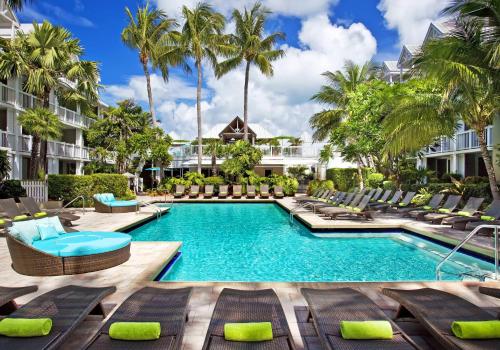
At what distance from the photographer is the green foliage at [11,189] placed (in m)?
13.9

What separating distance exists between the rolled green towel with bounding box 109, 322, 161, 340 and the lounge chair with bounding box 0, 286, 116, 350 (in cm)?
40

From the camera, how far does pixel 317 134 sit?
27.3m

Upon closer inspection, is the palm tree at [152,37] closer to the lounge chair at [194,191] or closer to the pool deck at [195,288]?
the lounge chair at [194,191]

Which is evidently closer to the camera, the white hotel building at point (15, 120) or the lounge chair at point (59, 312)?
the lounge chair at point (59, 312)

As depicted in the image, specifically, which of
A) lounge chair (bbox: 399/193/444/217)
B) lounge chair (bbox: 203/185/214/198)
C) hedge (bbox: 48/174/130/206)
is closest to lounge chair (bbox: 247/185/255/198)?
lounge chair (bbox: 203/185/214/198)

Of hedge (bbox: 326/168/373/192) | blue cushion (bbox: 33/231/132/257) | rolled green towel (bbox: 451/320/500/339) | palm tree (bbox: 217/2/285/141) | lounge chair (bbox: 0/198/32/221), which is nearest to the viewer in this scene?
rolled green towel (bbox: 451/320/500/339)

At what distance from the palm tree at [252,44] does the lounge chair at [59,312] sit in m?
23.3

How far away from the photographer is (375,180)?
20.4 meters

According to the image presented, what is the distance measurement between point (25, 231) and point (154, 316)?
169 inches

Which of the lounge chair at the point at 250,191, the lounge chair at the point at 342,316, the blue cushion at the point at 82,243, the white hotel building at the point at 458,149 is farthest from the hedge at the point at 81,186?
the white hotel building at the point at 458,149

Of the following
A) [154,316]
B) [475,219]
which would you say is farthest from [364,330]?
[475,219]

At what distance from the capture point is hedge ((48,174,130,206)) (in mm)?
16609

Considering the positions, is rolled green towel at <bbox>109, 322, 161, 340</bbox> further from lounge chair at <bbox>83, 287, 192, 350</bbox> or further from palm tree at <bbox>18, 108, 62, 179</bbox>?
palm tree at <bbox>18, 108, 62, 179</bbox>

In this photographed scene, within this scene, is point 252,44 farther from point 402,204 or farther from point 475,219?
point 475,219
